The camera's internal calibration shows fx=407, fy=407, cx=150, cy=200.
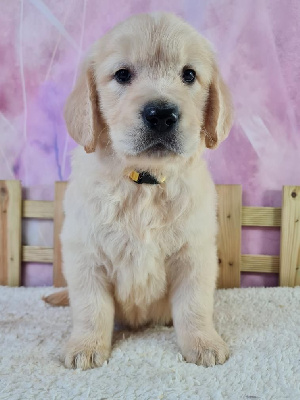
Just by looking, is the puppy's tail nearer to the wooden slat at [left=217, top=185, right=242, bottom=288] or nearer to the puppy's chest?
the puppy's chest

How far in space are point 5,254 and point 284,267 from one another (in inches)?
66.7

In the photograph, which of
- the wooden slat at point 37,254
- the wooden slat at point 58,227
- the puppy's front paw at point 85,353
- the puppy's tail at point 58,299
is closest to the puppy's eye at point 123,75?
the puppy's front paw at point 85,353

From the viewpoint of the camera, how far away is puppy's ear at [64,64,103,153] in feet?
4.77

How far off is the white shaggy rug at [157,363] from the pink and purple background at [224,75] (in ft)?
2.21

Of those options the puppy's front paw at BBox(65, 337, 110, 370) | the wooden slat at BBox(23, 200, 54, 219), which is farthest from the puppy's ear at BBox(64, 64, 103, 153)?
the wooden slat at BBox(23, 200, 54, 219)

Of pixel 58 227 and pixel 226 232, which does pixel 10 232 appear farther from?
pixel 226 232

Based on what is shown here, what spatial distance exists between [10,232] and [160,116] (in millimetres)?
1612

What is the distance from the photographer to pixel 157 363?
4.81 feet

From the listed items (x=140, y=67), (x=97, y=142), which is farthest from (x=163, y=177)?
(x=140, y=67)

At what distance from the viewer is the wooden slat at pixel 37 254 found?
8.22ft

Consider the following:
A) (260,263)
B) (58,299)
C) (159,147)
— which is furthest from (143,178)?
(260,263)

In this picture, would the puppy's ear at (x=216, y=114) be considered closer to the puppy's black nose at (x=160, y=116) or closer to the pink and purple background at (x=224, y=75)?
the puppy's black nose at (x=160, y=116)

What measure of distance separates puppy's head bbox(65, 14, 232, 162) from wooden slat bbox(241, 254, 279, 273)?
Result: 3.55 feet

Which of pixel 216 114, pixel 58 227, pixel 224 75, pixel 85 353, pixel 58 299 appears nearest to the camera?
pixel 85 353
